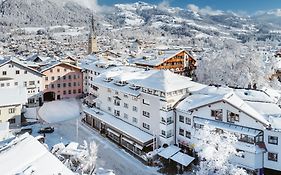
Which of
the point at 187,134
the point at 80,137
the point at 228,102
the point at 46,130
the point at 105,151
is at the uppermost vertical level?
the point at 228,102

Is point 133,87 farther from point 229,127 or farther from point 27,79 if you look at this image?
point 27,79

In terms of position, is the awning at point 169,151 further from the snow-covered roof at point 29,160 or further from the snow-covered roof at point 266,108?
the snow-covered roof at point 29,160

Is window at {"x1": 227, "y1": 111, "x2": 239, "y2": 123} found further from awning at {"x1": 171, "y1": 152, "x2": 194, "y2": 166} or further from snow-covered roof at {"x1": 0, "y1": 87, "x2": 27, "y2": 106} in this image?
snow-covered roof at {"x1": 0, "y1": 87, "x2": 27, "y2": 106}

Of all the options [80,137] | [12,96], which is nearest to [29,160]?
[80,137]

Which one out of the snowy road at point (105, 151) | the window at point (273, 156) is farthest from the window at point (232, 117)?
the snowy road at point (105, 151)

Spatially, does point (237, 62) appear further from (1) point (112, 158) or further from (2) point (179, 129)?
(1) point (112, 158)

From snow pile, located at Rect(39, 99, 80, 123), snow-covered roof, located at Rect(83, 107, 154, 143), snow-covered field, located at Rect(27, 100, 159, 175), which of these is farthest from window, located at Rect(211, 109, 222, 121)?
snow pile, located at Rect(39, 99, 80, 123)

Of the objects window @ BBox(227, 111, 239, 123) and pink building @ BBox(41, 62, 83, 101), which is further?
pink building @ BBox(41, 62, 83, 101)
